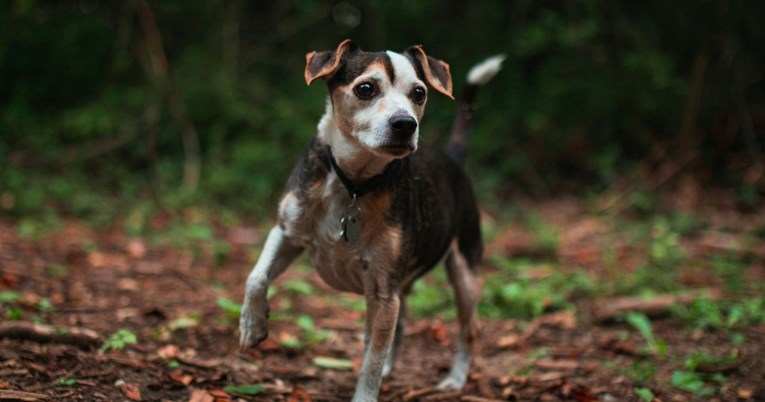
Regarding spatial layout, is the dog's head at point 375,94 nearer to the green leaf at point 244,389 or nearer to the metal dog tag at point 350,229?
the metal dog tag at point 350,229

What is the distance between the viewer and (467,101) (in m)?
5.07

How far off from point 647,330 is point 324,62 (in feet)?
10.1

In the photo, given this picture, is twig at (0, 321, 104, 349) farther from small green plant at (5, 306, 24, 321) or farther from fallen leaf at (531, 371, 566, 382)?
fallen leaf at (531, 371, 566, 382)

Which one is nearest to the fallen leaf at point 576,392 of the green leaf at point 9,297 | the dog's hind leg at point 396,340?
the dog's hind leg at point 396,340

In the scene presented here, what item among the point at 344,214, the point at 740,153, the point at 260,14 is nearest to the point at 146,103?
the point at 260,14

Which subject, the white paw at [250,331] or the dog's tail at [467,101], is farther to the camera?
the dog's tail at [467,101]

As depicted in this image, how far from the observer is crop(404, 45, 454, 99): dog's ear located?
3787mm

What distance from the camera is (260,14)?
1145 centimetres

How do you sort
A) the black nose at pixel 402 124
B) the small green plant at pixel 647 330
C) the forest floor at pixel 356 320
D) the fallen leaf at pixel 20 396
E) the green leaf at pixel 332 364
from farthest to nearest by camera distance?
the small green plant at pixel 647 330
the green leaf at pixel 332 364
the forest floor at pixel 356 320
the black nose at pixel 402 124
the fallen leaf at pixel 20 396

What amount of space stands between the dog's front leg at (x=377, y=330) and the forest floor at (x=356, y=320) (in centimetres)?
40

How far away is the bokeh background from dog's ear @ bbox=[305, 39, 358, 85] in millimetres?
5689

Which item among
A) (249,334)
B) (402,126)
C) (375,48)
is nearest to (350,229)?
(402,126)

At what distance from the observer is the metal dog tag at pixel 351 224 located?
11.9 ft

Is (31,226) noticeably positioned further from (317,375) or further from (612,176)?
(612,176)
